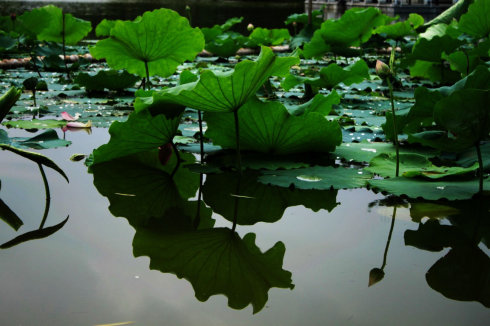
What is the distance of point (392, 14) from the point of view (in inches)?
461

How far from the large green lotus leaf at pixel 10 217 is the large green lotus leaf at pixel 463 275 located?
0.73 metres

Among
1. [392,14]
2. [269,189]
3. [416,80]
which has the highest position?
[269,189]

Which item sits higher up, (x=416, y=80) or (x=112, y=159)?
(x=112, y=159)

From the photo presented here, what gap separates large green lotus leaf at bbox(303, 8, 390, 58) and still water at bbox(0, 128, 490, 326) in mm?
2686

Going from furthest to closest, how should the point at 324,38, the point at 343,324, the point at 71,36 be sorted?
the point at 71,36
the point at 324,38
the point at 343,324

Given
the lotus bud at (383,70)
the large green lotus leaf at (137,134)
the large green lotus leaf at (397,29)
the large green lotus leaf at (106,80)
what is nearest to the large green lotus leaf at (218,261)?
the large green lotus leaf at (137,134)

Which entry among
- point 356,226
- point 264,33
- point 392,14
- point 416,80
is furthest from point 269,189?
A: point 392,14

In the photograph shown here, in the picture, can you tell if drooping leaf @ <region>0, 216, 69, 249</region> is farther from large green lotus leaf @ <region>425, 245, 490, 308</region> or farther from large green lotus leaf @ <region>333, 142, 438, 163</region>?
large green lotus leaf @ <region>333, 142, 438, 163</region>

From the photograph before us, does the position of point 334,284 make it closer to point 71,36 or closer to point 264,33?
point 71,36

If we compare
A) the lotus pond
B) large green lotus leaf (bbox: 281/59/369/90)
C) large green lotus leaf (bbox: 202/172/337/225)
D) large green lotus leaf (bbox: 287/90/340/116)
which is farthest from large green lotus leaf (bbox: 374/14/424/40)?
large green lotus leaf (bbox: 202/172/337/225)

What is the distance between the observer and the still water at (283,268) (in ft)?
2.63

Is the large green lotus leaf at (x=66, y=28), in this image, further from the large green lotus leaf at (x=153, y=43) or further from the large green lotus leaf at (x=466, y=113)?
the large green lotus leaf at (x=466, y=113)

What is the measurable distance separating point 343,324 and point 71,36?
408 cm

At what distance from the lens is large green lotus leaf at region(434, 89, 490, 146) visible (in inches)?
47.0
